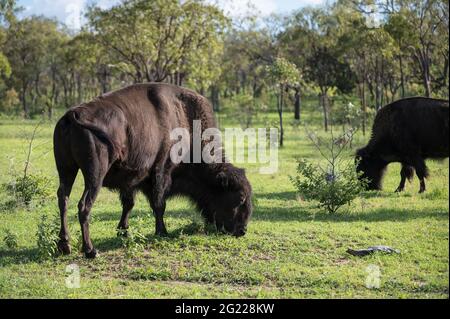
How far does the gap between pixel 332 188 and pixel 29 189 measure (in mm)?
6424

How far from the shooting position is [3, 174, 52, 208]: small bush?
1182cm

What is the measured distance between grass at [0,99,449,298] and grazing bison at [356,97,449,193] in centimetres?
180

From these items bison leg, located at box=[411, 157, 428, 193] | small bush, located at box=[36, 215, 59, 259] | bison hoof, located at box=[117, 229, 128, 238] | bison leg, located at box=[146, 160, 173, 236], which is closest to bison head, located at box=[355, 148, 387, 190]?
bison leg, located at box=[411, 157, 428, 193]

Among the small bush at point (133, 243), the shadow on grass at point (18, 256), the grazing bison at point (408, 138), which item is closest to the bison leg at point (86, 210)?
the small bush at point (133, 243)

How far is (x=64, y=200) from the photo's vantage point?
7.64 meters

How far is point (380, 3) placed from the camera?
2588 centimetres

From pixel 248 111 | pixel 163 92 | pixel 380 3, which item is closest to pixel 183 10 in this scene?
pixel 248 111

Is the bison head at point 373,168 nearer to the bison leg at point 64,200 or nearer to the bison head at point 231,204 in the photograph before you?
the bison head at point 231,204

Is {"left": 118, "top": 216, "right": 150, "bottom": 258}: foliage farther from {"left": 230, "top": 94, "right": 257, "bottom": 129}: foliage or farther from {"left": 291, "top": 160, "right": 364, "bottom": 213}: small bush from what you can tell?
{"left": 230, "top": 94, "right": 257, "bottom": 129}: foliage

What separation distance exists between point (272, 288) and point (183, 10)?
26.7 m

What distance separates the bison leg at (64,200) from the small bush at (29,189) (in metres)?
4.20
